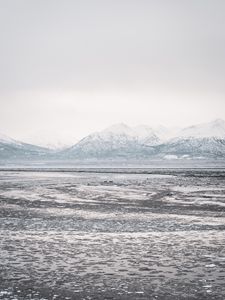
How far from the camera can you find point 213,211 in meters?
32.8

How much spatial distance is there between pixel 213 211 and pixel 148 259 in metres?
16.9

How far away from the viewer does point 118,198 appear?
43.9m

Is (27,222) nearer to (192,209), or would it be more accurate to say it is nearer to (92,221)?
(92,221)

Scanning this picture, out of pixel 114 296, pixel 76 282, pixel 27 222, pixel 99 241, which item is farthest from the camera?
pixel 27 222

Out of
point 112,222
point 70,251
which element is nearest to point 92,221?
point 112,222

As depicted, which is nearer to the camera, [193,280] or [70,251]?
[193,280]

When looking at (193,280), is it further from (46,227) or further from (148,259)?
(46,227)

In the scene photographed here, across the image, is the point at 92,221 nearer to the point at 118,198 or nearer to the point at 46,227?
the point at 46,227

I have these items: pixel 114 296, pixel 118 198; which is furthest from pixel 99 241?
pixel 118 198

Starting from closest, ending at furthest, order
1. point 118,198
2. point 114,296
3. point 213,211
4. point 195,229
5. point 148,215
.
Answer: point 114,296 < point 195,229 < point 148,215 < point 213,211 < point 118,198

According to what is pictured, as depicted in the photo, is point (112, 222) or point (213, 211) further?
point (213, 211)

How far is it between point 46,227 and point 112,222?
4.42m

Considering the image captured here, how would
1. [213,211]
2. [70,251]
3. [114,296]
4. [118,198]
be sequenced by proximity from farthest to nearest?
[118,198] → [213,211] → [70,251] → [114,296]

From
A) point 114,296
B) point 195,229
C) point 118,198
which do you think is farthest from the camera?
point 118,198
